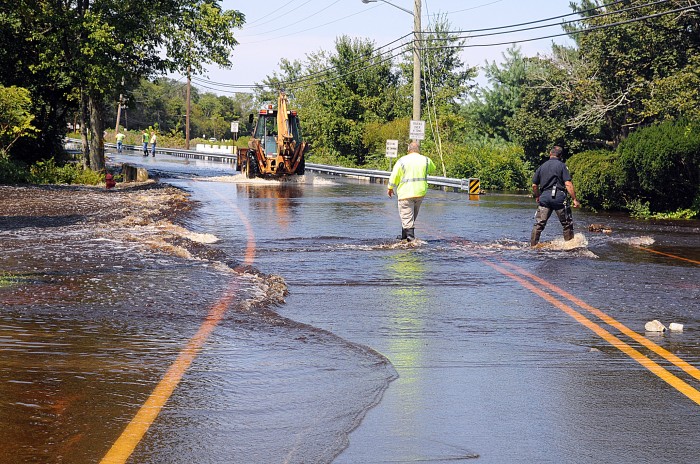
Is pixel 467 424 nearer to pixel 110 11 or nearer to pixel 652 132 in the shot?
pixel 652 132

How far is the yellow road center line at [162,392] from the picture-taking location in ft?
17.2

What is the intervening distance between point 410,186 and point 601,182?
42.0 feet

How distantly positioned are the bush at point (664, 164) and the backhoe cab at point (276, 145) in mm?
16005

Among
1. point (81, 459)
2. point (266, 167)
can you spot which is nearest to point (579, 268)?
point (81, 459)

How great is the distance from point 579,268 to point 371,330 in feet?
18.7

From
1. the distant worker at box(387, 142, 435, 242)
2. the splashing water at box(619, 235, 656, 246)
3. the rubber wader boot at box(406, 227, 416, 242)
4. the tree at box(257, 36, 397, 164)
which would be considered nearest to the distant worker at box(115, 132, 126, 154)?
the tree at box(257, 36, 397, 164)

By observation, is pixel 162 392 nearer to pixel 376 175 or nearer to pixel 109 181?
pixel 109 181

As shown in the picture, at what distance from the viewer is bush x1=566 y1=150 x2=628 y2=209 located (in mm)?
27922

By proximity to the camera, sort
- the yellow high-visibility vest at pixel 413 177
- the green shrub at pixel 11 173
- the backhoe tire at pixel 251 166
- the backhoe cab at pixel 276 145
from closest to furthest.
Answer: the yellow high-visibility vest at pixel 413 177, the green shrub at pixel 11 173, the backhoe cab at pixel 276 145, the backhoe tire at pixel 251 166

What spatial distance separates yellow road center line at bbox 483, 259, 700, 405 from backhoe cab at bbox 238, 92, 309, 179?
28.3m

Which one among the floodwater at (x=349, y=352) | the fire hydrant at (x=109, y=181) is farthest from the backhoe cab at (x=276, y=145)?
the floodwater at (x=349, y=352)

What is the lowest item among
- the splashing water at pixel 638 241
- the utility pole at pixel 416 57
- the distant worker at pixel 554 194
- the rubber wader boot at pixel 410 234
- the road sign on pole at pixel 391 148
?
the splashing water at pixel 638 241

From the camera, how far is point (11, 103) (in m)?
32.8

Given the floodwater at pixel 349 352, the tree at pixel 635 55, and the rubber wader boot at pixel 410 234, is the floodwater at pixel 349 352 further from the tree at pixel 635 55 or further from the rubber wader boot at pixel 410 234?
the tree at pixel 635 55
